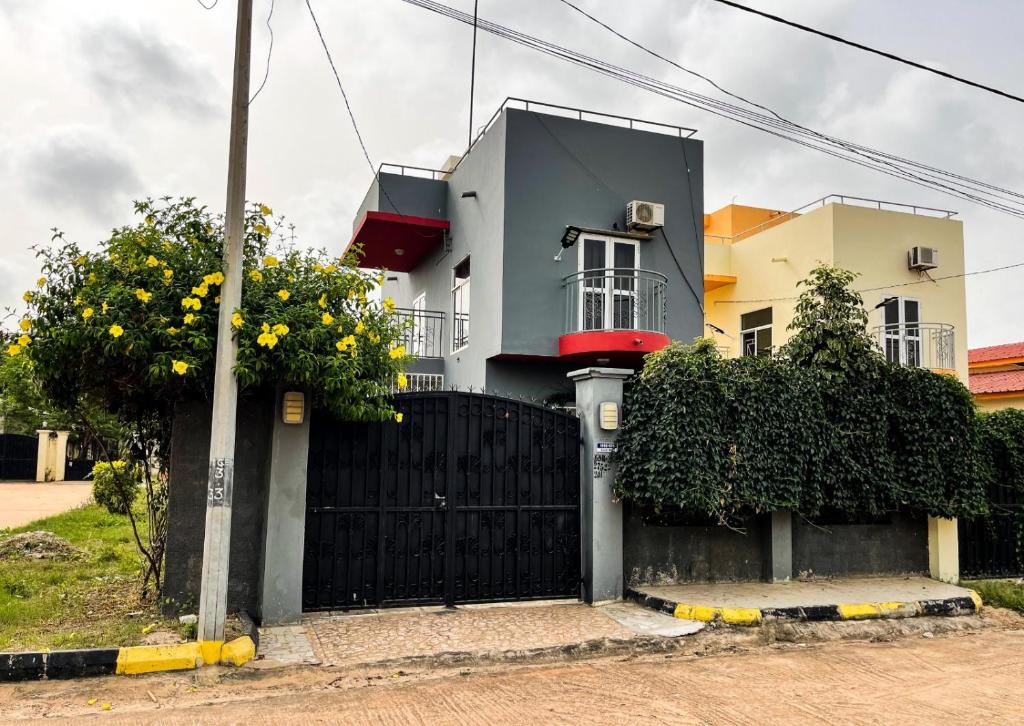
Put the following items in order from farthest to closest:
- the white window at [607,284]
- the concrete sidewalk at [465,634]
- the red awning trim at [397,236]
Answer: the red awning trim at [397,236]
the white window at [607,284]
the concrete sidewalk at [465,634]

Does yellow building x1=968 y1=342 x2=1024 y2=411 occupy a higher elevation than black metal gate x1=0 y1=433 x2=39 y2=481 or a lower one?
higher

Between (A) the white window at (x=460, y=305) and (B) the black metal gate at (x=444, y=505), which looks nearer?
(B) the black metal gate at (x=444, y=505)

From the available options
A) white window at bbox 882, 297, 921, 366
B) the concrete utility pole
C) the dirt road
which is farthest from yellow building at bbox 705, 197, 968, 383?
the concrete utility pole

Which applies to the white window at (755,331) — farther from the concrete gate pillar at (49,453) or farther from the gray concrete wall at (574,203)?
the concrete gate pillar at (49,453)

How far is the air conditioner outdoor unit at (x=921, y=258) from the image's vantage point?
17141mm

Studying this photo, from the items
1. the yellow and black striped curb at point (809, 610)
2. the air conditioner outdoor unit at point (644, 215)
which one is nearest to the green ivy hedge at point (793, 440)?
the yellow and black striped curb at point (809, 610)

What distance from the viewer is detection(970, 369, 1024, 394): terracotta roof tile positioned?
19.0 m

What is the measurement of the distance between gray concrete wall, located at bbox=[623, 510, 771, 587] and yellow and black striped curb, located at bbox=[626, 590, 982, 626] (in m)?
0.43

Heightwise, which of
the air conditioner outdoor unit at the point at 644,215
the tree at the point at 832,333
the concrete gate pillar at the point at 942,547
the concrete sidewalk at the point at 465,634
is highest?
the air conditioner outdoor unit at the point at 644,215

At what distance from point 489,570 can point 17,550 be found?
6226 millimetres

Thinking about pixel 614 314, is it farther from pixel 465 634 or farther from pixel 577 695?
pixel 577 695

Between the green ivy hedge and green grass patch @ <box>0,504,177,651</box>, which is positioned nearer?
green grass patch @ <box>0,504,177,651</box>

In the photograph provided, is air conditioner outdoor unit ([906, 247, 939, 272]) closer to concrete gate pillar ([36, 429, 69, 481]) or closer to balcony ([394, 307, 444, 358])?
balcony ([394, 307, 444, 358])

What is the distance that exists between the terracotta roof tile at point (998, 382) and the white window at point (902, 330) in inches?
140
